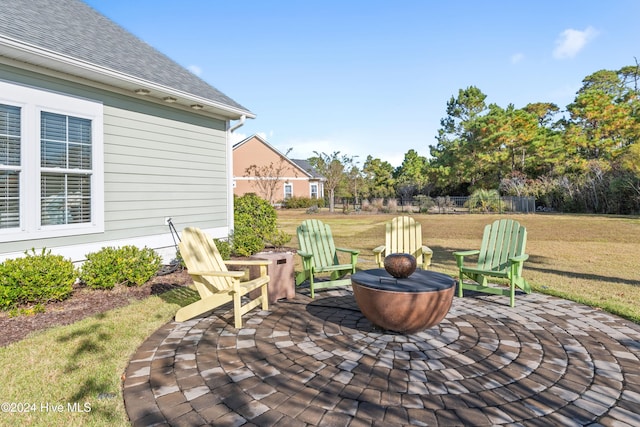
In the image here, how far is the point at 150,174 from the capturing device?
657cm

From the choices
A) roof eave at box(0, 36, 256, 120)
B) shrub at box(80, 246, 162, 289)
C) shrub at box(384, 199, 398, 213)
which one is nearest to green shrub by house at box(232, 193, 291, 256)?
roof eave at box(0, 36, 256, 120)

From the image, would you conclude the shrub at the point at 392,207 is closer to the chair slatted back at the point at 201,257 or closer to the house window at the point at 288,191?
the house window at the point at 288,191

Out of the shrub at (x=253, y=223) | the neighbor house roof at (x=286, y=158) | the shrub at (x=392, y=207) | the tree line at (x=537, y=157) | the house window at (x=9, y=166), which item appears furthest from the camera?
the neighbor house roof at (x=286, y=158)

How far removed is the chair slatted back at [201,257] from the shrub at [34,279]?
195 centimetres

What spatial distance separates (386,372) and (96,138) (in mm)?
5662

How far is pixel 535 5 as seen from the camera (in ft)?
30.2

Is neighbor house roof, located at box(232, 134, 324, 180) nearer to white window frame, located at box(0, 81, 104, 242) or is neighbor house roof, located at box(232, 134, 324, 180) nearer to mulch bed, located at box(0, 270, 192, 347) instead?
white window frame, located at box(0, 81, 104, 242)

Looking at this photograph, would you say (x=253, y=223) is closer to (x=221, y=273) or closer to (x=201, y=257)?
(x=201, y=257)

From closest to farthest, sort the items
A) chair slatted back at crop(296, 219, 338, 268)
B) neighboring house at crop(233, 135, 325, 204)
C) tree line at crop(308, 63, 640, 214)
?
chair slatted back at crop(296, 219, 338, 268), tree line at crop(308, 63, 640, 214), neighboring house at crop(233, 135, 325, 204)

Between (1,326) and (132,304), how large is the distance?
132 cm

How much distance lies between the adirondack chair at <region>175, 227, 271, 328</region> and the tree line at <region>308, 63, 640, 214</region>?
23.7 m

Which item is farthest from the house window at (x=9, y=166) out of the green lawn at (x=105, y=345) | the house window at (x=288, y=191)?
the house window at (x=288, y=191)

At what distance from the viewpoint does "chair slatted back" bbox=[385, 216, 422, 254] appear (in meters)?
5.30

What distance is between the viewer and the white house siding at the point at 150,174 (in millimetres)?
5449
